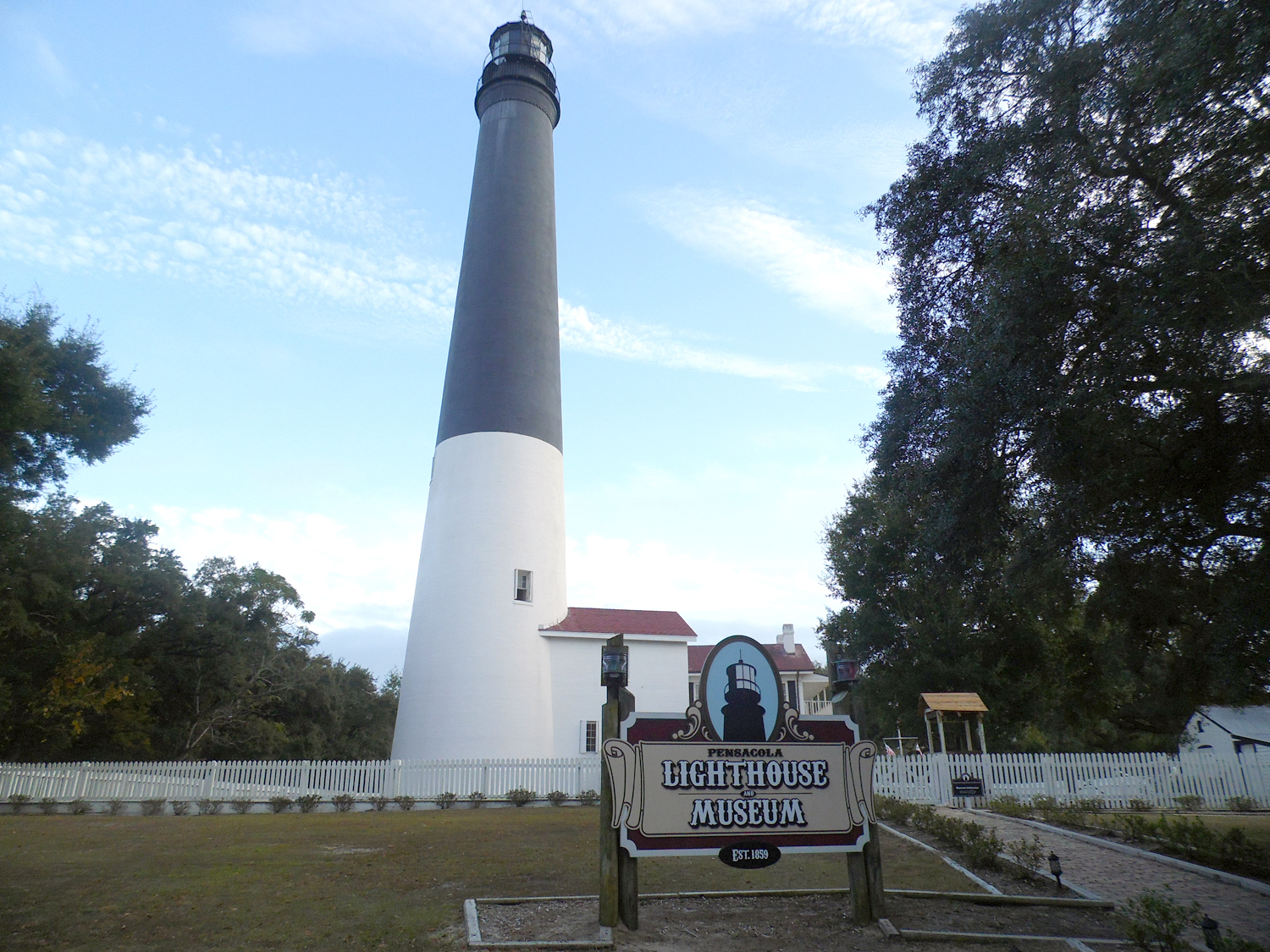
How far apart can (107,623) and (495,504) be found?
1342 cm

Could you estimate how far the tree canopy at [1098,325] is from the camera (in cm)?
826

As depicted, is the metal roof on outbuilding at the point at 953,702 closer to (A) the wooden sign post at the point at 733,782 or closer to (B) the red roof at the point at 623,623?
(B) the red roof at the point at 623,623

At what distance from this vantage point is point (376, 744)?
42.1 metres

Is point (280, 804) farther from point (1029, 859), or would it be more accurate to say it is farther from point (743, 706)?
point (1029, 859)

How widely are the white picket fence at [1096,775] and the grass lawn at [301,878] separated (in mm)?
7884

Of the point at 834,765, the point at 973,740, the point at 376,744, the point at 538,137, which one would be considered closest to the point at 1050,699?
the point at 973,740

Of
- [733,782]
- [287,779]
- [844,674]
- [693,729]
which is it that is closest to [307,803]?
[287,779]

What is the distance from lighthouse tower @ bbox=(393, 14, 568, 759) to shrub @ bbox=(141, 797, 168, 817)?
5.67 metres

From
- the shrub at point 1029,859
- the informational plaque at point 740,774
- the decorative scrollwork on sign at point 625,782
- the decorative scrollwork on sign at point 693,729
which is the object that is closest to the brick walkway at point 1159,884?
the shrub at point 1029,859

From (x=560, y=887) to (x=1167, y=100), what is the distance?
10.6m

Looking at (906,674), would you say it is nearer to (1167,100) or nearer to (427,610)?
(427,610)

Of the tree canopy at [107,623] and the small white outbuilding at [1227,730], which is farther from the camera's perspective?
the small white outbuilding at [1227,730]

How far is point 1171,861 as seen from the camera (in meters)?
11.1

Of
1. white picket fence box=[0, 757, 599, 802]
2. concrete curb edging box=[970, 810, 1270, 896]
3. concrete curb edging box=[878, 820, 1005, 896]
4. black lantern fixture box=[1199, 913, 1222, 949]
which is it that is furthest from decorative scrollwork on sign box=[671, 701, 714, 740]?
white picket fence box=[0, 757, 599, 802]
